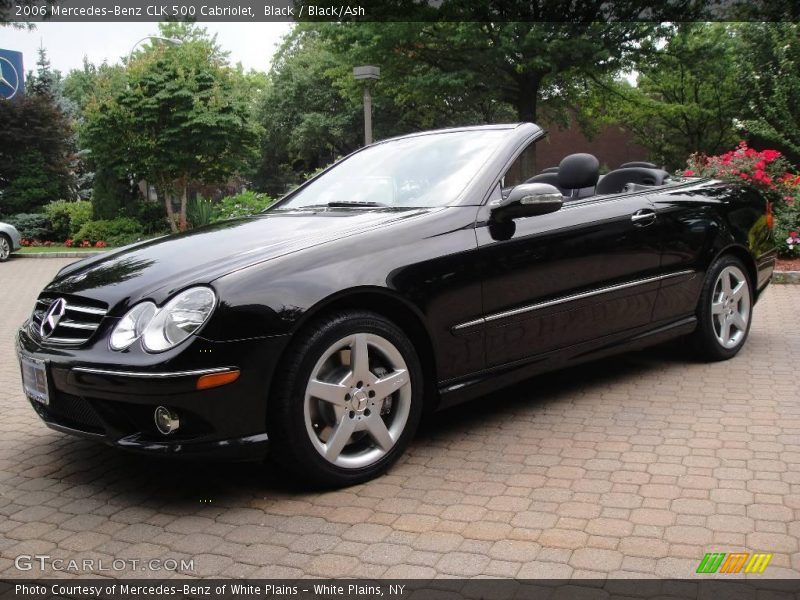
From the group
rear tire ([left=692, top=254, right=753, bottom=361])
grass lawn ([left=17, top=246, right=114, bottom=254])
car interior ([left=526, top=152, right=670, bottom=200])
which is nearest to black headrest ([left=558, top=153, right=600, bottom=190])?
car interior ([left=526, top=152, right=670, bottom=200])

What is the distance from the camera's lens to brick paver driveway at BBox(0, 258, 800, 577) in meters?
3.00

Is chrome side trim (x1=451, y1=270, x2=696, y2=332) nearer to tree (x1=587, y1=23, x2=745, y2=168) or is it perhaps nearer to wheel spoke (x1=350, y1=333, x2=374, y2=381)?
wheel spoke (x1=350, y1=333, x2=374, y2=381)

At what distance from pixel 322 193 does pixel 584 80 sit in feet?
79.5

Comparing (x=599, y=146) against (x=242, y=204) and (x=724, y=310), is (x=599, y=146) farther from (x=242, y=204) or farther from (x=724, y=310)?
(x=724, y=310)

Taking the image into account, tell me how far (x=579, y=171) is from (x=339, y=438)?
2.42 m

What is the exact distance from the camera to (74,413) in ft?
11.6

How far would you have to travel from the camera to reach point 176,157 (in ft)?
71.7

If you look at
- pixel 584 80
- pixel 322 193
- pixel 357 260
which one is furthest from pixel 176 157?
pixel 357 260

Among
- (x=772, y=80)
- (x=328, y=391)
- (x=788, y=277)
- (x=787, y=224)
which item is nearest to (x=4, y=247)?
(x=787, y=224)

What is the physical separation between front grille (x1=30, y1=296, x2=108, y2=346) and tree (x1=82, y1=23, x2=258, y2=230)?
59.9 ft

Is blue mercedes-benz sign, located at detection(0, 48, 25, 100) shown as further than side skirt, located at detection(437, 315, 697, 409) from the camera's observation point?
Yes

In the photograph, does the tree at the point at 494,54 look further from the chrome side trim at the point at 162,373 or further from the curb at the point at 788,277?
the chrome side trim at the point at 162,373

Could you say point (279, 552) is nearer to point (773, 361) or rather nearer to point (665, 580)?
point (665, 580)

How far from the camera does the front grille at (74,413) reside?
3.47 metres
